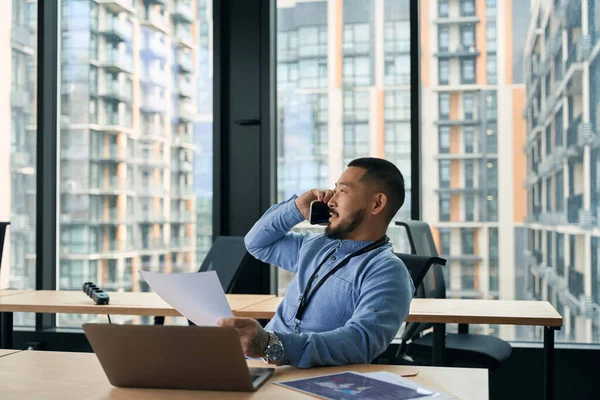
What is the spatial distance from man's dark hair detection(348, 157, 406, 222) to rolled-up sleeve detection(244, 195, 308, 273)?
0.35m

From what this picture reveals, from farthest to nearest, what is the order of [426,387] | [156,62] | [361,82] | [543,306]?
[156,62], [361,82], [543,306], [426,387]

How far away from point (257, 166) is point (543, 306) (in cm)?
212

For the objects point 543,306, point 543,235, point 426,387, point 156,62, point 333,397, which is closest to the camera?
point 333,397

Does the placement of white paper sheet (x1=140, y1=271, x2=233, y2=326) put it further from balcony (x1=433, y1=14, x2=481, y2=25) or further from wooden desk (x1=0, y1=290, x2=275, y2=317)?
balcony (x1=433, y1=14, x2=481, y2=25)

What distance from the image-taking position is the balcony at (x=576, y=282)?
14.2ft

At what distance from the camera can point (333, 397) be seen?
1.47m

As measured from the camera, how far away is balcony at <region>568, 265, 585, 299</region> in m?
4.32

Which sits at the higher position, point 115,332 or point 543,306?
point 115,332

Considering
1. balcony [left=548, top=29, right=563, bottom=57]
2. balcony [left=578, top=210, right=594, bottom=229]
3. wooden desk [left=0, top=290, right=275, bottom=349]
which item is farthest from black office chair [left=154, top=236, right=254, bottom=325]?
balcony [left=548, top=29, right=563, bottom=57]

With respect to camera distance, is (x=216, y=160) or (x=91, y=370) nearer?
(x=91, y=370)

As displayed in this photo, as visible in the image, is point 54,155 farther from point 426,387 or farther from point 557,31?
point 426,387

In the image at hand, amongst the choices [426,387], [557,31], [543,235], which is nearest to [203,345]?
[426,387]

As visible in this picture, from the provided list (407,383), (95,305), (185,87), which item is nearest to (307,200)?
(407,383)

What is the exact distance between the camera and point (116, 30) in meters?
5.22
